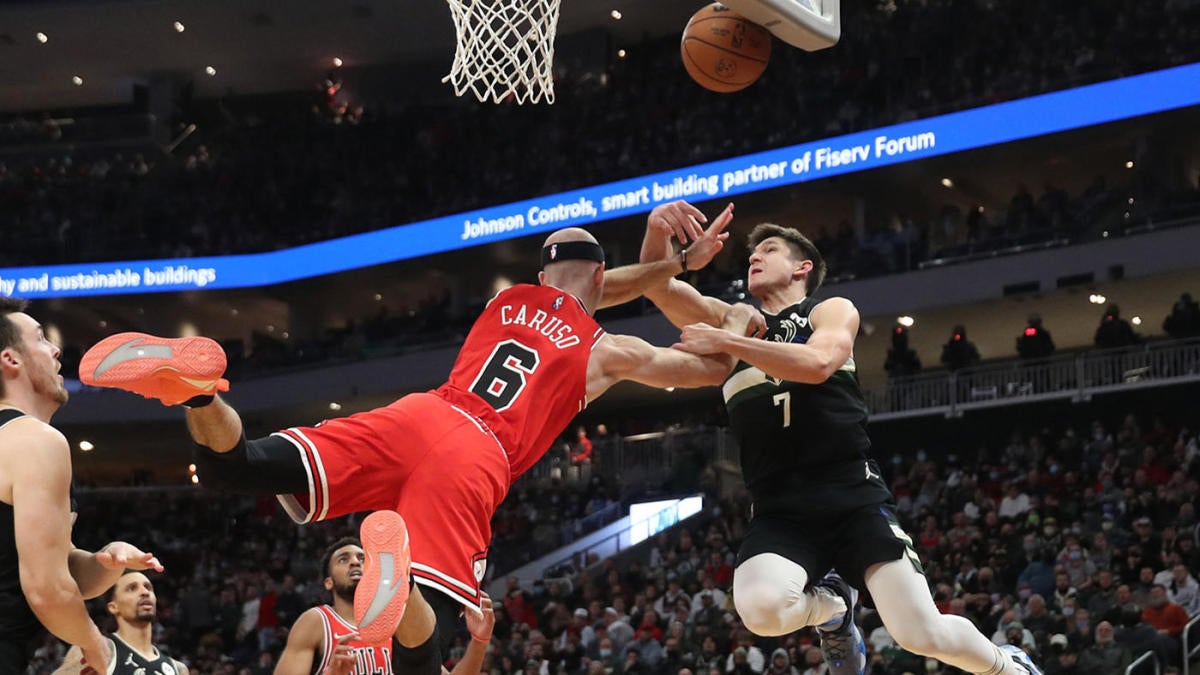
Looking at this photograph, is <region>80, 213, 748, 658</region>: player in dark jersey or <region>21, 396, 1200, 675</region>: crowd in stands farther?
<region>21, 396, 1200, 675</region>: crowd in stands

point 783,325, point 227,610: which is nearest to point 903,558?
point 783,325

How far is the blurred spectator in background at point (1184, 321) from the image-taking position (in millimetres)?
23109

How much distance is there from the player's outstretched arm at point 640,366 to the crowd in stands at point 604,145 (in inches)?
765

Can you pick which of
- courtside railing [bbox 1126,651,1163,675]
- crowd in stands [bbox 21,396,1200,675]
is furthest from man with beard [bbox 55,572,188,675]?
courtside railing [bbox 1126,651,1163,675]

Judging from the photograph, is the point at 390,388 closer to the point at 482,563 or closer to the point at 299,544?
the point at 299,544

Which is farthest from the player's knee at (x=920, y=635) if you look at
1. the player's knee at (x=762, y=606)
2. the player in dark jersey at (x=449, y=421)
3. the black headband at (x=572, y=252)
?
the black headband at (x=572, y=252)

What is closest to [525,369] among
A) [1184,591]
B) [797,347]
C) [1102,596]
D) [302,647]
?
[797,347]

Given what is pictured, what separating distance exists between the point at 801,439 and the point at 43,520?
3.70 m

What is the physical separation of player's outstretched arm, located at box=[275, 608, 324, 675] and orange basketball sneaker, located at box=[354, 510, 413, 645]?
113 inches

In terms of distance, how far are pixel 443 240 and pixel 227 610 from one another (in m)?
10.3

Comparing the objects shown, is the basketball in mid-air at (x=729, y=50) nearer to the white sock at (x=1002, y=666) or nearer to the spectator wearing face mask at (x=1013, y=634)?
the white sock at (x=1002, y=666)

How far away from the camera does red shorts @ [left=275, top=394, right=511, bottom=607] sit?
228 inches

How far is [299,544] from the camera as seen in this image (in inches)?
1081

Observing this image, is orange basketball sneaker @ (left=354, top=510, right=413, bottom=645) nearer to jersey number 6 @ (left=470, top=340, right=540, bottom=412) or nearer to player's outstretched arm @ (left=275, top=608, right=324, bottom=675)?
jersey number 6 @ (left=470, top=340, right=540, bottom=412)
